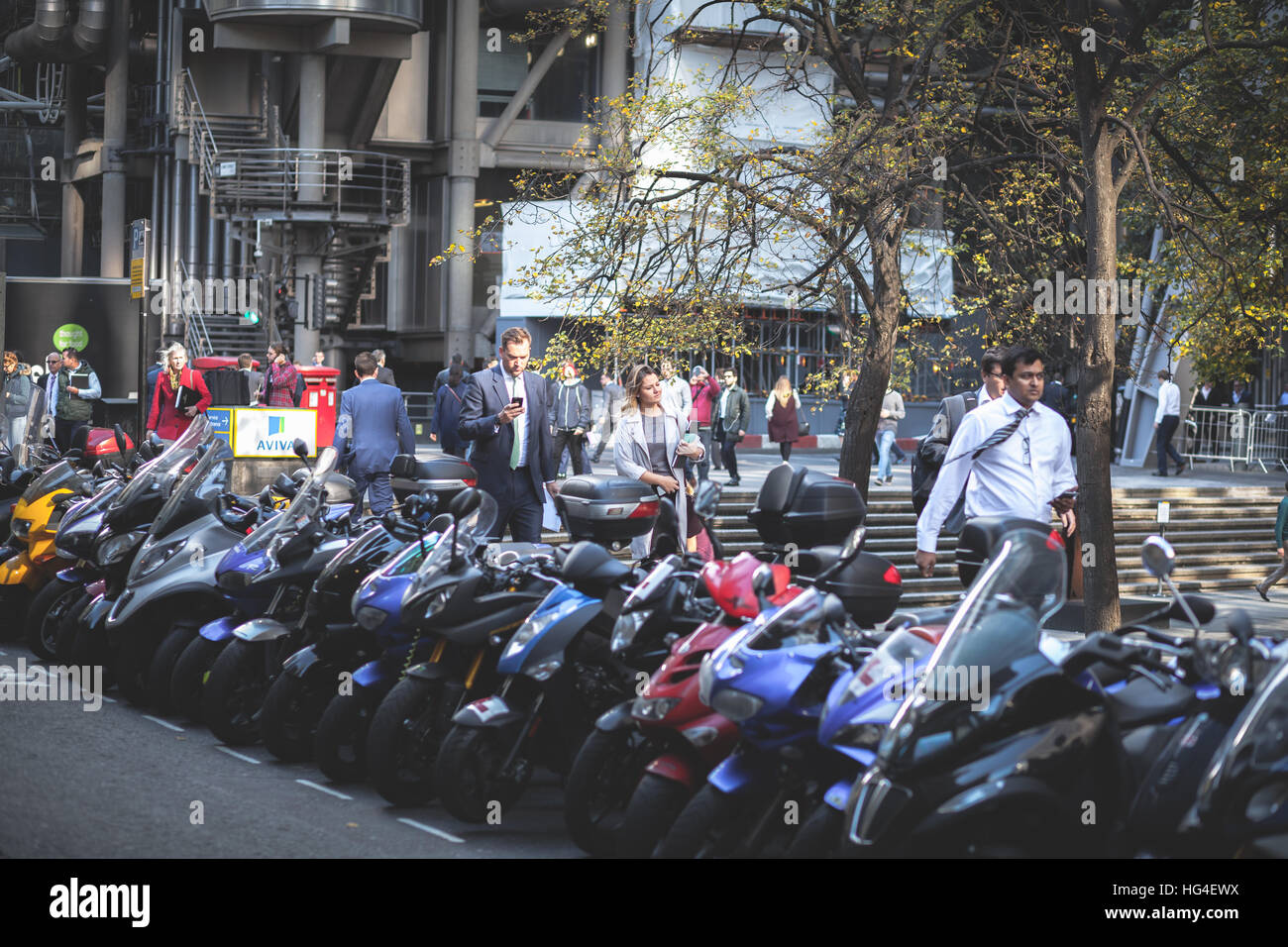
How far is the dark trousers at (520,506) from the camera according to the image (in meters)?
11.1

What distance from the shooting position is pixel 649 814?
5.87 metres

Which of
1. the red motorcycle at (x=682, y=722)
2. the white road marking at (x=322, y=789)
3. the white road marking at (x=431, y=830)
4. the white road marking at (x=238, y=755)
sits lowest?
the white road marking at (x=238, y=755)

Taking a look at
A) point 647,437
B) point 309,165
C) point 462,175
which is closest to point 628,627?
point 647,437

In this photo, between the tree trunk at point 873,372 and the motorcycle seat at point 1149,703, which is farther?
the tree trunk at point 873,372

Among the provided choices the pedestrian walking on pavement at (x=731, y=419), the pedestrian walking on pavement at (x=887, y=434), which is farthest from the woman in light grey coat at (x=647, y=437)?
the pedestrian walking on pavement at (x=731, y=419)

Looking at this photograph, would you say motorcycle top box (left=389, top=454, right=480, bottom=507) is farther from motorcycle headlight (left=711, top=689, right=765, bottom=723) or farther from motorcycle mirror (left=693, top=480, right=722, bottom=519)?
motorcycle headlight (left=711, top=689, right=765, bottom=723)

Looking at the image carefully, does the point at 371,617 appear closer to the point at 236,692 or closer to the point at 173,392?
the point at 236,692

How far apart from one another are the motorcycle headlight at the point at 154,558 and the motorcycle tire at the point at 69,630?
3.99 feet

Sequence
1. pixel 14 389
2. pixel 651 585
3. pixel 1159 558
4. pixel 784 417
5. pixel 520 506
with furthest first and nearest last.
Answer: pixel 784 417 < pixel 14 389 < pixel 520 506 < pixel 651 585 < pixel 1159 558

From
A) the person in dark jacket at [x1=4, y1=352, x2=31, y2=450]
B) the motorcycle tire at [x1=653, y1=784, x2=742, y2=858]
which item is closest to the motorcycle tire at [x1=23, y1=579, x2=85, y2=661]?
the motorcycle tire at [x1=653, y1=784, x2=742, y2=858]

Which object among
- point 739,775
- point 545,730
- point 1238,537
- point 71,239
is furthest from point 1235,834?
point 71,239

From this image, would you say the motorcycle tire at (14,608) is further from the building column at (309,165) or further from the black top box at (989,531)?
the building column at (309,165)

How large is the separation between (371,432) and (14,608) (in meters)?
3.26

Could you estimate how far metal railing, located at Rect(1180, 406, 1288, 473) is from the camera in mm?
30203
